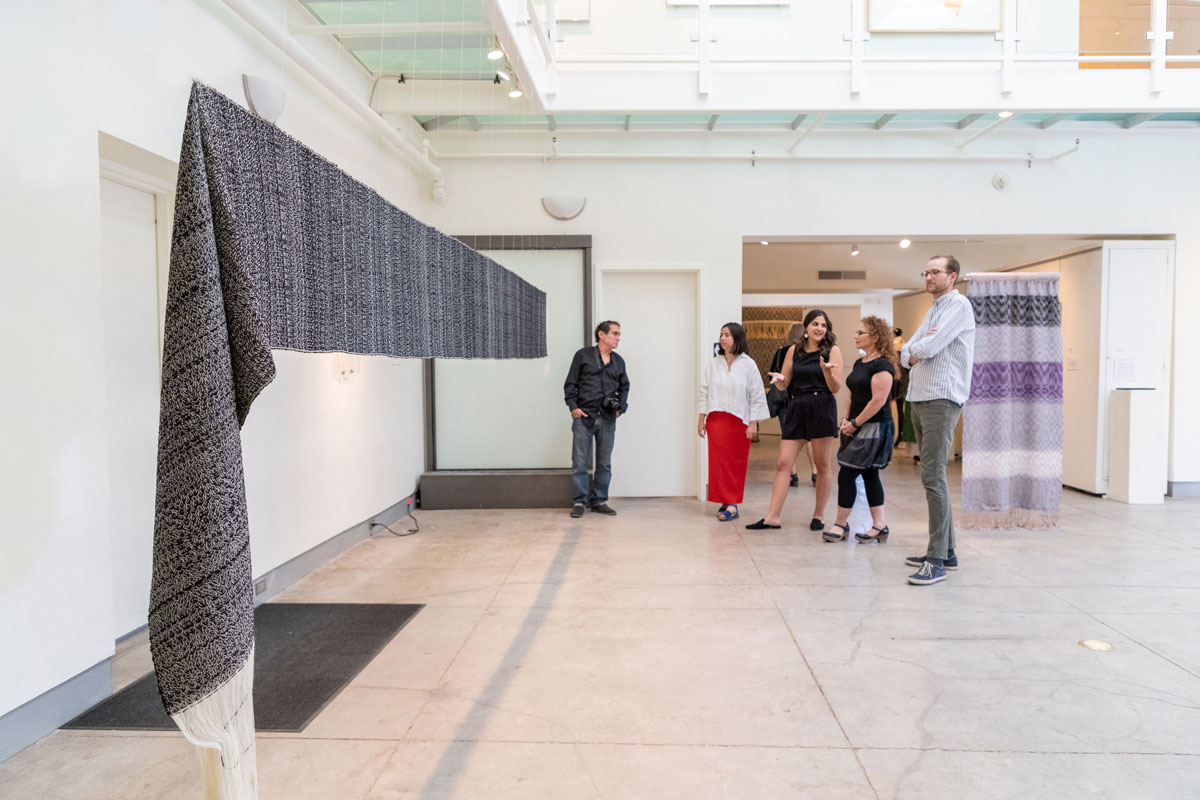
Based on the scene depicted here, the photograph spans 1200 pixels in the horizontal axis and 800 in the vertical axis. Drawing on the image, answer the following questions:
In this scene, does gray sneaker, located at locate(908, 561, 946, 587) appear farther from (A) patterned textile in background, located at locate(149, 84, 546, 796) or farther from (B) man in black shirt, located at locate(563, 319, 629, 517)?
(A) patterned textile in background, located at locate(149, 84, 546, 796)

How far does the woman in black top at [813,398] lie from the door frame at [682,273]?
3.63ft

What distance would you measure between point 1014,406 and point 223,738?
5.09 meters

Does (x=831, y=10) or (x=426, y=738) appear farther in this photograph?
(x=831, y=10)

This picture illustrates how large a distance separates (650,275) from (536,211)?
3.50 feet

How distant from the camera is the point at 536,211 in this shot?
5750 mm

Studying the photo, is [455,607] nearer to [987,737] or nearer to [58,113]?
[987,737]

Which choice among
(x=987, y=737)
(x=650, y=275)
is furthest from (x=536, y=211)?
(x=987, y=737)

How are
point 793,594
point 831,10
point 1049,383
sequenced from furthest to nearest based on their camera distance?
point 1049,383 < point 831,10 < point 793,594

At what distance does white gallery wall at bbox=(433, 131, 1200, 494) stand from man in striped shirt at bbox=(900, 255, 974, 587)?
7.34ft

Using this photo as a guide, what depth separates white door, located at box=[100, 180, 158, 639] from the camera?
2820 millimetres

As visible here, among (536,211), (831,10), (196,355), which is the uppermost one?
(831,10)

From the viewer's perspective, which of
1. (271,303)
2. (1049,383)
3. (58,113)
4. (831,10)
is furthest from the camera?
(1049,383)

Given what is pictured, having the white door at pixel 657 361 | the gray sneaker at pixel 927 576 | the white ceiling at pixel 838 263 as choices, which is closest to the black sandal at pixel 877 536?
the gray sneaker at pixel 927 576

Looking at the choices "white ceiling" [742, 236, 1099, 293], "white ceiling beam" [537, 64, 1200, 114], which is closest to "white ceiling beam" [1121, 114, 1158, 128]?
"white ceiling beam" [537, 64, 1200, 114]
